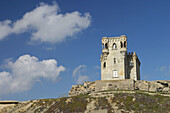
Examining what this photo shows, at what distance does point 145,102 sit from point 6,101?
128ft

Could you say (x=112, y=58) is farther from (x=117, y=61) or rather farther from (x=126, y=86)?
(x=126, y=86)

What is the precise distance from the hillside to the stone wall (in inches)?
223

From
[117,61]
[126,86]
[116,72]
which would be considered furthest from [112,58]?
[126,86]

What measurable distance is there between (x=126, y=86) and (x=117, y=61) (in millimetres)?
10555

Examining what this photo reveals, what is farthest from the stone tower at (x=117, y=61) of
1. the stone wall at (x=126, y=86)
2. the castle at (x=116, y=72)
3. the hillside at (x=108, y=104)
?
the hillside at (x=108, y=104)

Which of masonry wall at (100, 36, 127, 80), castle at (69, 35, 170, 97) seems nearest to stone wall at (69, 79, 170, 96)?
castle at (69, 35, 170, 97)

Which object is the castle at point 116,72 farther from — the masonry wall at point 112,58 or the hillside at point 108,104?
the hillside at point 108,104

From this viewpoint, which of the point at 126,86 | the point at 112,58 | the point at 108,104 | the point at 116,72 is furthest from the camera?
the point at 112,58

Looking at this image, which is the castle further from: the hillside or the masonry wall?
the hillside

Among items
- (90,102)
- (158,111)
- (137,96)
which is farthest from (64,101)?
(158,111)

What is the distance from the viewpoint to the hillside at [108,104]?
205ft

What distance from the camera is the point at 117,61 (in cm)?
8531

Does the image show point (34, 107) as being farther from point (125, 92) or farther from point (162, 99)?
point (162, 99)

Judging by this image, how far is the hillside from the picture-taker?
62.5m
